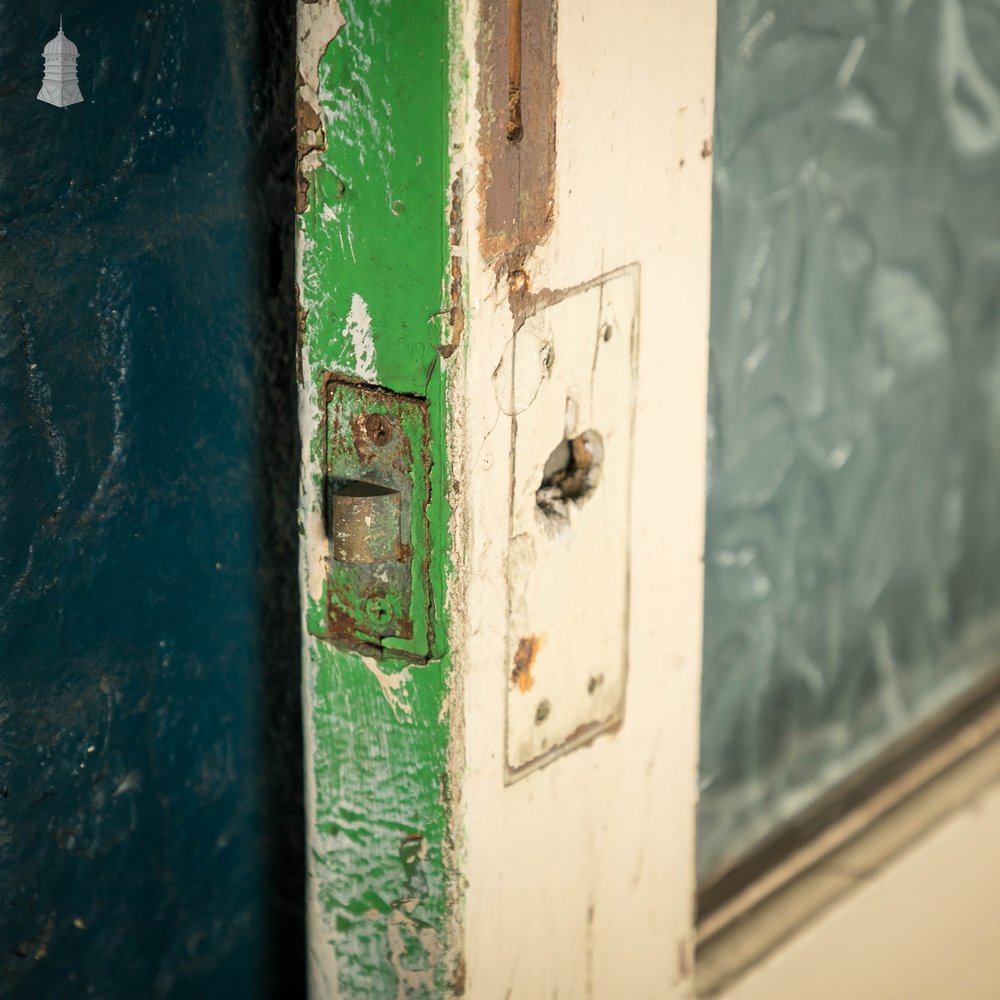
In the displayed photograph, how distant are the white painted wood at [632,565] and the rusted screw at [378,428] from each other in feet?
0.11

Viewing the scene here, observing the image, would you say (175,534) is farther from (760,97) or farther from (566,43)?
(760,97)

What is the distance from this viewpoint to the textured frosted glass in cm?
83

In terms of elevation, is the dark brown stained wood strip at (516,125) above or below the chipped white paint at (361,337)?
above

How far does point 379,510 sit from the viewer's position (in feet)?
1.75

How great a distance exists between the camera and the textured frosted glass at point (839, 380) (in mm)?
828

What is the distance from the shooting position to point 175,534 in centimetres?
58

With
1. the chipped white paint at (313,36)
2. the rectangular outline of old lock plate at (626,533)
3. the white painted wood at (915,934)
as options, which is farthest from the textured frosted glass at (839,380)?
the chipped white paint at (313,36)

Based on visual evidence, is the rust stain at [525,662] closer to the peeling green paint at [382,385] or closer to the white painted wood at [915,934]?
the peeling green paint at [382,385]

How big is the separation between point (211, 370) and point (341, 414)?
0.07m

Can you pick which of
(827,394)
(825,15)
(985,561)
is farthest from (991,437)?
(825,15)

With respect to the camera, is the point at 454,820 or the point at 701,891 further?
the point at 701,891

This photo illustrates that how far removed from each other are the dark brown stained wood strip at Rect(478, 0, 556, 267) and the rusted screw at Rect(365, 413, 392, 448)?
0.27 ft

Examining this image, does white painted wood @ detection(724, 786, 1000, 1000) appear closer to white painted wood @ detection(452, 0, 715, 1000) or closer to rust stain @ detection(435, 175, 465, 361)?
white painted wood @ detection(452, 0, 715, 1000)

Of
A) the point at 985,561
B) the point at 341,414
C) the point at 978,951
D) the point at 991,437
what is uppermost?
the point at 341,414
